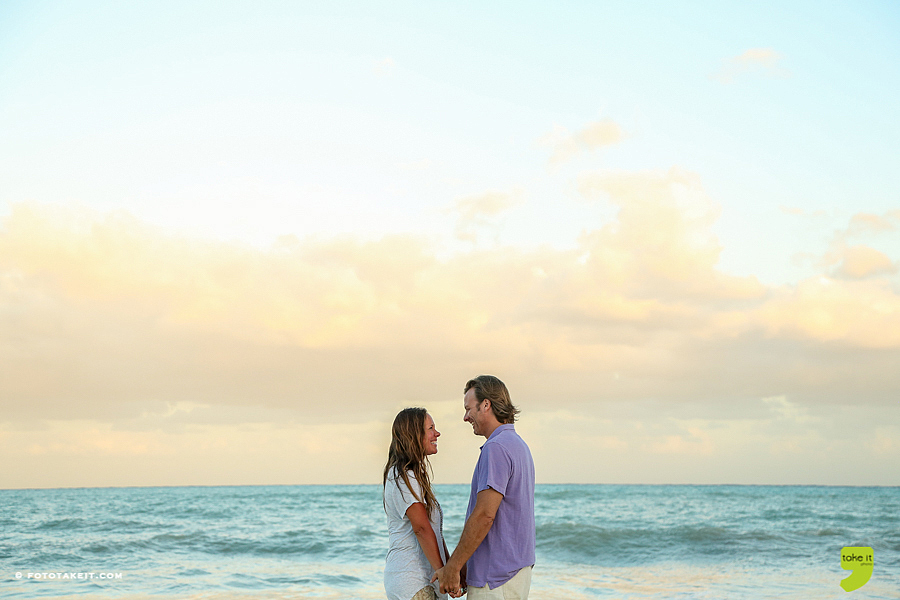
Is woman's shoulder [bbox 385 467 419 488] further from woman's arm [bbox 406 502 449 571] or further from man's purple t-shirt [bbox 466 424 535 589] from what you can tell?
man's purple t-shirt [bbox 466 424 535 589]

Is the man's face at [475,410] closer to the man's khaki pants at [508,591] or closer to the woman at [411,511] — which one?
the woman at [411,511]

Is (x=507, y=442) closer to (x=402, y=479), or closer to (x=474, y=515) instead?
(x=474, y=515)

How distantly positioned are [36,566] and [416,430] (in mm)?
12698

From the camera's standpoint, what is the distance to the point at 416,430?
11.4ft

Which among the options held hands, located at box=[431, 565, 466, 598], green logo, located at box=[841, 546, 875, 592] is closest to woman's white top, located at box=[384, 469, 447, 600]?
held hands, located at box=[431, 565, 466, 598]

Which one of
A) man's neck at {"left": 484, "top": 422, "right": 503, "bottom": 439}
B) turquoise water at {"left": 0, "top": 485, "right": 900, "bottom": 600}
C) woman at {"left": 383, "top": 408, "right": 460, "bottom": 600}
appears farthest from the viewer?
turquoise water at {"left": 0, "top": 485, "right": 900, "bottom": 600}

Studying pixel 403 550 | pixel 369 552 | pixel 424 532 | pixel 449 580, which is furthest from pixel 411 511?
pixel 369 552

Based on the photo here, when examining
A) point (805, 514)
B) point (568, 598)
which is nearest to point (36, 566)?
point (568, 598)

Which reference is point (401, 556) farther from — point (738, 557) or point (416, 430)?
point (738, 557)

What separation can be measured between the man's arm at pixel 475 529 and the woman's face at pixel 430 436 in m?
0.34

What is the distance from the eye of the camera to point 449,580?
132 inches

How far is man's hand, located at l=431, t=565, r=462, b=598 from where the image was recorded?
131 inches

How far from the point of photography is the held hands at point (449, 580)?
3.34 metres

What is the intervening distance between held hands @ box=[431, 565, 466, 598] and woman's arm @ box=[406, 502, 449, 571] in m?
0.06
